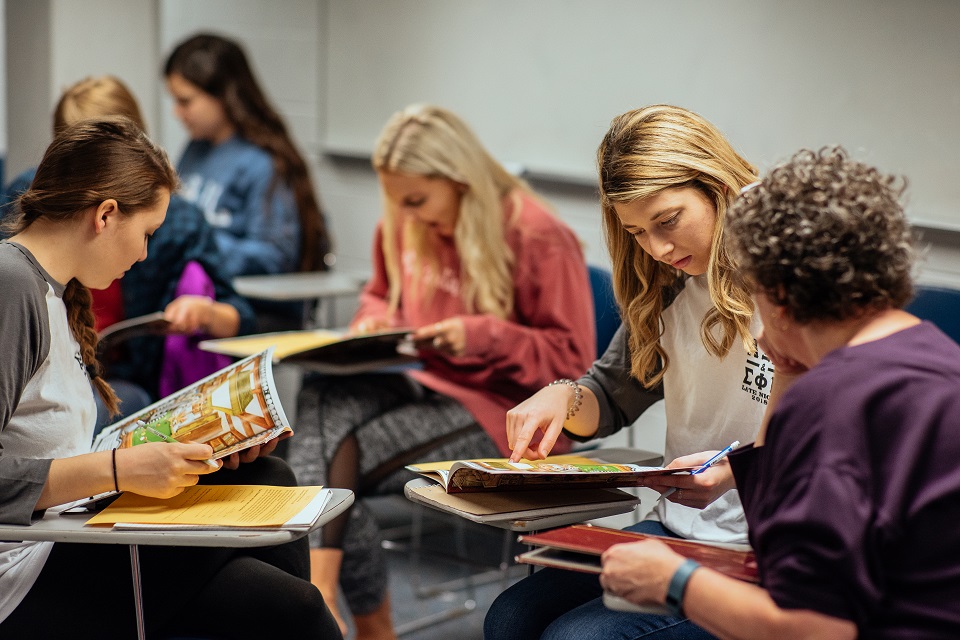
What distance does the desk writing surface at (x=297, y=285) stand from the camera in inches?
120

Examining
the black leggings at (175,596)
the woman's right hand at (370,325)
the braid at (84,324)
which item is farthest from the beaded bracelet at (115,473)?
the woman's right hand at (370,325)

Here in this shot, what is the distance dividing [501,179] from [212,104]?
152cm

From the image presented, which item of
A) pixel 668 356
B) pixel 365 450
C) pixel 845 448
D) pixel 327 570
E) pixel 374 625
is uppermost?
pixel 845 448

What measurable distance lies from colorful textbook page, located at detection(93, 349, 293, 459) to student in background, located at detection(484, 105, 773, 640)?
0.39 m

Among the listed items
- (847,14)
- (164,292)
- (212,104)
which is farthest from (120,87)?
(847,14)

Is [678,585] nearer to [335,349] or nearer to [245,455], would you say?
[245,455]

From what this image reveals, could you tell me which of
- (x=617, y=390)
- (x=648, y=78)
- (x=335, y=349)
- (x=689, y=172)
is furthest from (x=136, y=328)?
(x=648, y=78)

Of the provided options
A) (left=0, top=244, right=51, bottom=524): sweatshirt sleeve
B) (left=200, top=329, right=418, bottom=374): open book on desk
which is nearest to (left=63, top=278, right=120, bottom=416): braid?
(left=0, top=244, right=51, bottom=524): sweatshirt sleeve

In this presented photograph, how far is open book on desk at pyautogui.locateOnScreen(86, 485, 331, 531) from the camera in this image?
134 cm

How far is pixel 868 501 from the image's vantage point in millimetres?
988

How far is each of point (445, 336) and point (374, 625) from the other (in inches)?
26.9

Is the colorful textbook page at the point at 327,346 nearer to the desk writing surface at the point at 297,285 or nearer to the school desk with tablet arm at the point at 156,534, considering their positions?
the desk writing surface at the point at 297,285

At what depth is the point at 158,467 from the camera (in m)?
1.42

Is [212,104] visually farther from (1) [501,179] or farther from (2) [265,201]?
(1) [501,179]
